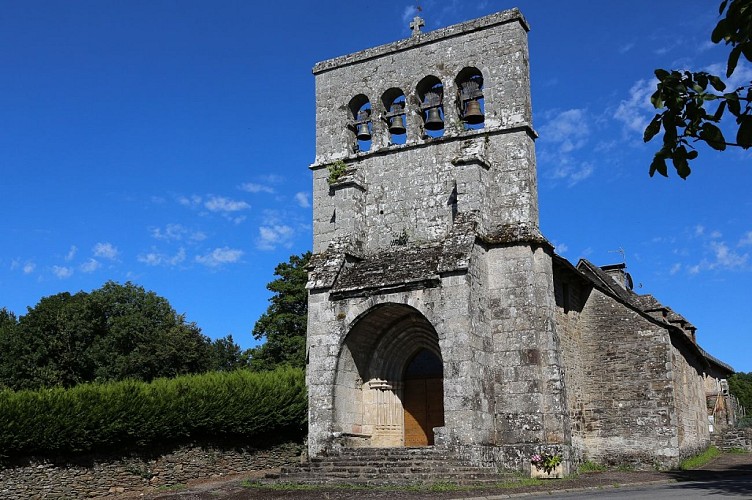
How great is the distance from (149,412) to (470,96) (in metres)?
11.2

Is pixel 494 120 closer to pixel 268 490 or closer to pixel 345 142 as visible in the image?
pixel 345 142

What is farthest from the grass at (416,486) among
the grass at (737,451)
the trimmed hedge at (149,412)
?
the grass at (737,451)

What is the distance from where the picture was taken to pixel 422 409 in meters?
19.1

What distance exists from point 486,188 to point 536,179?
1541 mm

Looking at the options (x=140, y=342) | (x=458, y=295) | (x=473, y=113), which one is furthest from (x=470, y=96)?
(x=140, y=342)

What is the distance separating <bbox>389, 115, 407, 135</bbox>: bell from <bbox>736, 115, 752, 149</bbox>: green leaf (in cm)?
1662

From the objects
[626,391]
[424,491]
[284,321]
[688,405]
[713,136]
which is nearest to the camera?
[713,136]

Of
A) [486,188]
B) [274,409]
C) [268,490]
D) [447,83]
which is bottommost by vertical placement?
[268,490]

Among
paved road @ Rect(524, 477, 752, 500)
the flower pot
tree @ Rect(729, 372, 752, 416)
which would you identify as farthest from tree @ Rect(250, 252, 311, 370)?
tree @ Rect(729, 372, 752, 416)

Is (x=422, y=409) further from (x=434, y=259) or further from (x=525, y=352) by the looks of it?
(x=434, y=259)

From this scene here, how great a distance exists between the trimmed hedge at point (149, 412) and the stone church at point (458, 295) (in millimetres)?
1914

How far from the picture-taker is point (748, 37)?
3.73 metres

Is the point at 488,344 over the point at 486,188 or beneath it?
beneath

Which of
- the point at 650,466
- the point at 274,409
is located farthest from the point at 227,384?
the point at 650,466
